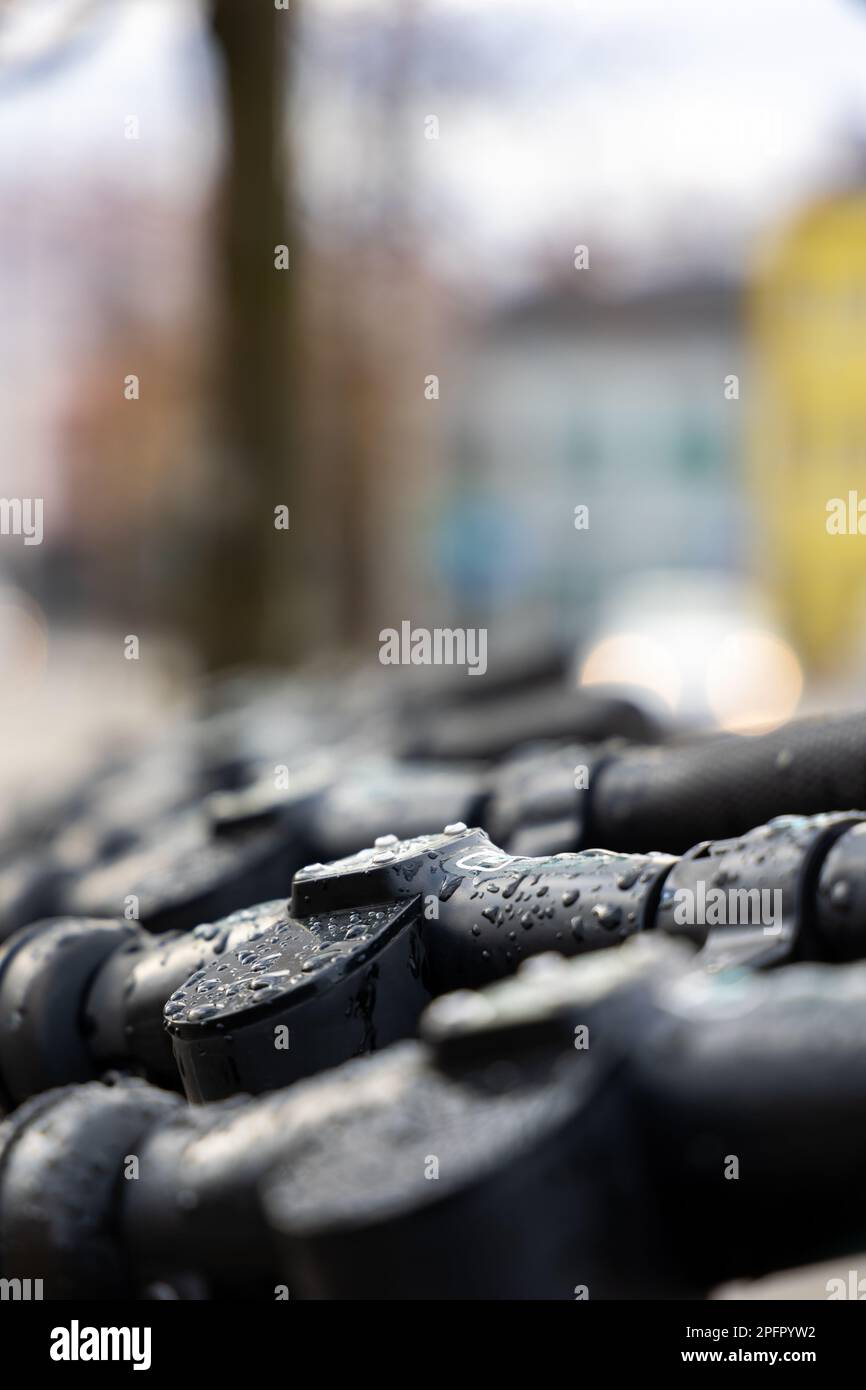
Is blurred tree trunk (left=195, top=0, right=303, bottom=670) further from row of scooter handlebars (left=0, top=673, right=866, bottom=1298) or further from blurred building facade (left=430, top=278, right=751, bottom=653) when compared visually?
blurred building facade (left=430, top=278, right=751, bottom=653)

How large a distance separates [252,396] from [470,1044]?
6.20 meters

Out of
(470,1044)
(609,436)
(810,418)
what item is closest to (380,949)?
(470,1044)

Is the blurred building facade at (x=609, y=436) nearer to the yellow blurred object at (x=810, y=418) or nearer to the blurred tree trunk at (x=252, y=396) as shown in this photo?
the yellow blurred object at (x=810, y=418)

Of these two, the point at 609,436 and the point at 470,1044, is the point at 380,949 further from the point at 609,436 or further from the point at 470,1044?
the point at 609,436

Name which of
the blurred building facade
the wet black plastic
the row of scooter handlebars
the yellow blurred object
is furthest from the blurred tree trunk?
the blurred building facade

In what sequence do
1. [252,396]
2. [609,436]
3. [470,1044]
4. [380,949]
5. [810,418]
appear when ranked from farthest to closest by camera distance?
[609,436], [810,418], [252,396], [380,949], [470,1044]

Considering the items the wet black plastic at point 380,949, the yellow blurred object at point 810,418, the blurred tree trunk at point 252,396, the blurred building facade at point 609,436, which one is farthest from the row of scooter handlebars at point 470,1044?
the blurred building facade at point 609,436

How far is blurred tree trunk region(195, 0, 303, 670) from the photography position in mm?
6660

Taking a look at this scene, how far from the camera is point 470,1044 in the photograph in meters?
0.77

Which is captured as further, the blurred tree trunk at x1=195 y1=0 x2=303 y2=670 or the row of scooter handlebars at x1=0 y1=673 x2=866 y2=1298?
the blurred tree trunk at x1=195 y1=0 x2=303 y2=670

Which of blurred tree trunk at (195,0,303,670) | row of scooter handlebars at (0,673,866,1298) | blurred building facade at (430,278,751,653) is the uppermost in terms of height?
blurred building facade at (430,278,751,653)

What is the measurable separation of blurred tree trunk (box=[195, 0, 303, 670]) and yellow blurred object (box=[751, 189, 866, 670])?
27.4 meters

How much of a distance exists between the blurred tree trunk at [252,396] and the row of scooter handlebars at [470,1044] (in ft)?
16.9
